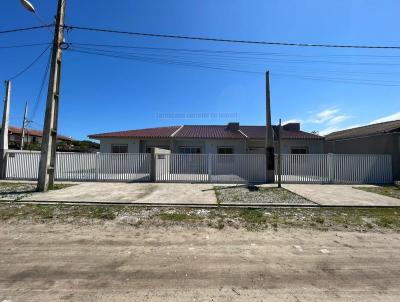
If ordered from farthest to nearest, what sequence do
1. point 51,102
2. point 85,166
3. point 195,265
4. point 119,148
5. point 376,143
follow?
point 119,148 → point 376,143 → point 85,166 → point 51,102 → point 195,265

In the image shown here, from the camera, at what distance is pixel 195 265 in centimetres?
392

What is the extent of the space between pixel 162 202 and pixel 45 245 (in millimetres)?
4229

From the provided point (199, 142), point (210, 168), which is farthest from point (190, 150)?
point (210, 168)

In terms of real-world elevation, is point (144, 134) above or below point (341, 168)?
above

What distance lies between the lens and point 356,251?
15.0 ft

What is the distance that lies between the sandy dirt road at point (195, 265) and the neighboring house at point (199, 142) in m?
16.5

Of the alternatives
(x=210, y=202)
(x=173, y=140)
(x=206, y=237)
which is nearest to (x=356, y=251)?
(x=206, y=237)

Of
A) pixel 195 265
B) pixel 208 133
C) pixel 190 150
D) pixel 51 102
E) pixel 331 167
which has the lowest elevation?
pixel 195 265

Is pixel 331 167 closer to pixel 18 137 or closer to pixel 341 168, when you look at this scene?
pixel 341 168

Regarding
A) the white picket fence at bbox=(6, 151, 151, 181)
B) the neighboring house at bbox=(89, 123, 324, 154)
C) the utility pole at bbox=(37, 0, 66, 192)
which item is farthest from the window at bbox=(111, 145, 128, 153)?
the utility pole at bbox=(37, 0, 66, 192)

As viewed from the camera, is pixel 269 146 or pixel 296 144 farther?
pixel 296 144

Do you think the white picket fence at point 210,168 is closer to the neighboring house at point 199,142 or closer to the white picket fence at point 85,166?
the white picket fence at point 85,166

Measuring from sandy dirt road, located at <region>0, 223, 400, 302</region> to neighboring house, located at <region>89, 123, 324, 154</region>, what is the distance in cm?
1653

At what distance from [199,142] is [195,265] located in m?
18.8
